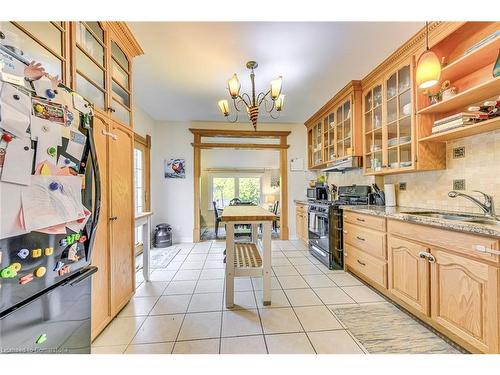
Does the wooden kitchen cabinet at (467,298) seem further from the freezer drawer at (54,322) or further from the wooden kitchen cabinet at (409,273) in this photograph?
the freezer drawer at (54,322)

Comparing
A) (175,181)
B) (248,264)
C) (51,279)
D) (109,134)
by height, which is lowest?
(248,264)

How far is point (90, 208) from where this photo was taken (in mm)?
1262

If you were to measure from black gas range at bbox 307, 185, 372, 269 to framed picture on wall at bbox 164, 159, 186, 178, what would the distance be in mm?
2813

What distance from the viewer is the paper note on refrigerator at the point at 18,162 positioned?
2.58ft

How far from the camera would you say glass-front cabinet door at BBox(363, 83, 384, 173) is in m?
2.74

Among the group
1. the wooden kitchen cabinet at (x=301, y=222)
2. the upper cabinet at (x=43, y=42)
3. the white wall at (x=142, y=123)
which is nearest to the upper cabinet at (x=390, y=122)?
the wooden kitchen cabinet at (x=301, y=222)

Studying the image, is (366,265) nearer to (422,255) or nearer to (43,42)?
(422,255)

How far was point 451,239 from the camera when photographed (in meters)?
1.41

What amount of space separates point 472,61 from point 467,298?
1816 millimetres

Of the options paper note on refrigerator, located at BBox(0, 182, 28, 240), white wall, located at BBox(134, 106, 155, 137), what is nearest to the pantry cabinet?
paper note on refrigerator, located at BBox(0, 182, 28, 240)

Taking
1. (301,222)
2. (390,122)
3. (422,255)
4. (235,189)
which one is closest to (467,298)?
(422,255)

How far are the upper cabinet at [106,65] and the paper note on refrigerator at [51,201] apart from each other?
0.78 m

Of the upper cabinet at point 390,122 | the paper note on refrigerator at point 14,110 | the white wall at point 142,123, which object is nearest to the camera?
the paper note on refrigerator at point 14,110
